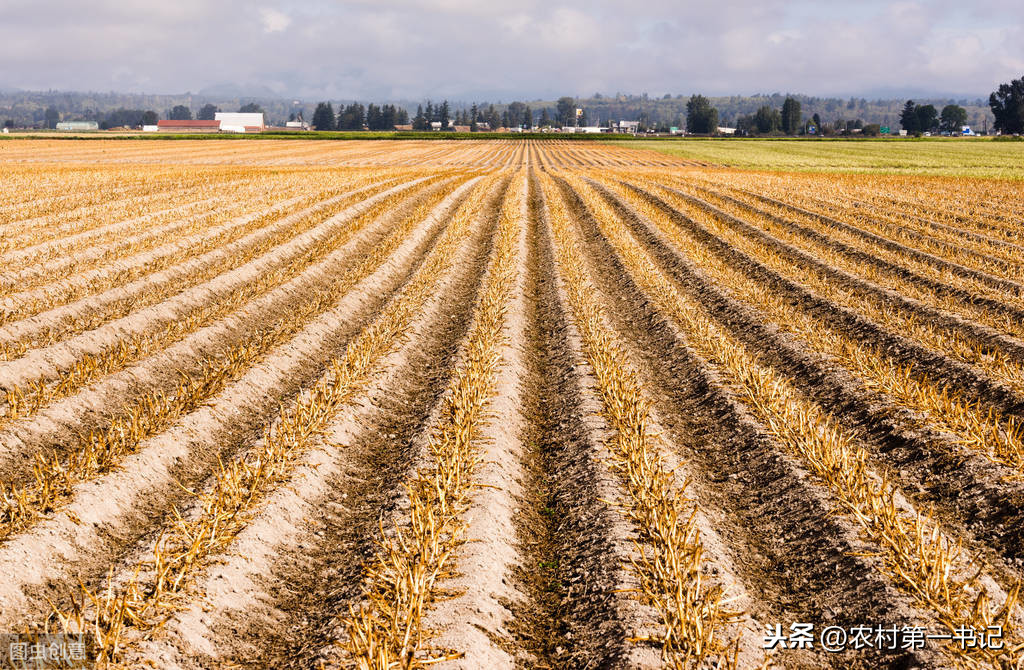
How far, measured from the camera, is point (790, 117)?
543 ft

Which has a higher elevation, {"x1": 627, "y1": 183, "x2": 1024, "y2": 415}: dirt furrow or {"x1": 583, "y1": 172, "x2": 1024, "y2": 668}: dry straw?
{"x1": 627, "y1": 183, "x2": 1024, "y2": 415}: dirt furrow

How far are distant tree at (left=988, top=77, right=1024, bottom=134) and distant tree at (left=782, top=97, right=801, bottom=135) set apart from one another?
36962 mm

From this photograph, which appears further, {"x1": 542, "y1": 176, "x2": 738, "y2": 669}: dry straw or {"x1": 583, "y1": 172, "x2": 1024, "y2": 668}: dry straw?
{"x1": 583, "y1": 172, "x2": 1024, "y2": 668}: dry straw

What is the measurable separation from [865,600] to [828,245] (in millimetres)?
14737

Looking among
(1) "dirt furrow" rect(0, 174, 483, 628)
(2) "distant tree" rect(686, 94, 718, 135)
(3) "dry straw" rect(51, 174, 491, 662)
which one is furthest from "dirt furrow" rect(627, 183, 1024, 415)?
(2) "distant tree" rect(686, 94, 718, 135)

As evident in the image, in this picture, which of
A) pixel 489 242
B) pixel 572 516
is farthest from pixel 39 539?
pixel 489 242

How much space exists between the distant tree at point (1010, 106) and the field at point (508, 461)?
152572 millimetres

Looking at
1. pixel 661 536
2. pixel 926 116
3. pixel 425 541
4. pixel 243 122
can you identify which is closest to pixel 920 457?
pixel 661 536

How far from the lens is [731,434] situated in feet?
24.7

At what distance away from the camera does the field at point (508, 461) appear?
448cm

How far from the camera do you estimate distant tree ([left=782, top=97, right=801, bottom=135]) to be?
534ft

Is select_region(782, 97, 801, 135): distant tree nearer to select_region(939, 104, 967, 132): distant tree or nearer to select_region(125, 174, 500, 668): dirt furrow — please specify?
select_region(939, 104, 967, 132): distant tree

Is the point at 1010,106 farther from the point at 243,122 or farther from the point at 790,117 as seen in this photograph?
the point at 243,122

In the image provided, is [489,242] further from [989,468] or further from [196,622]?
[196,622]
